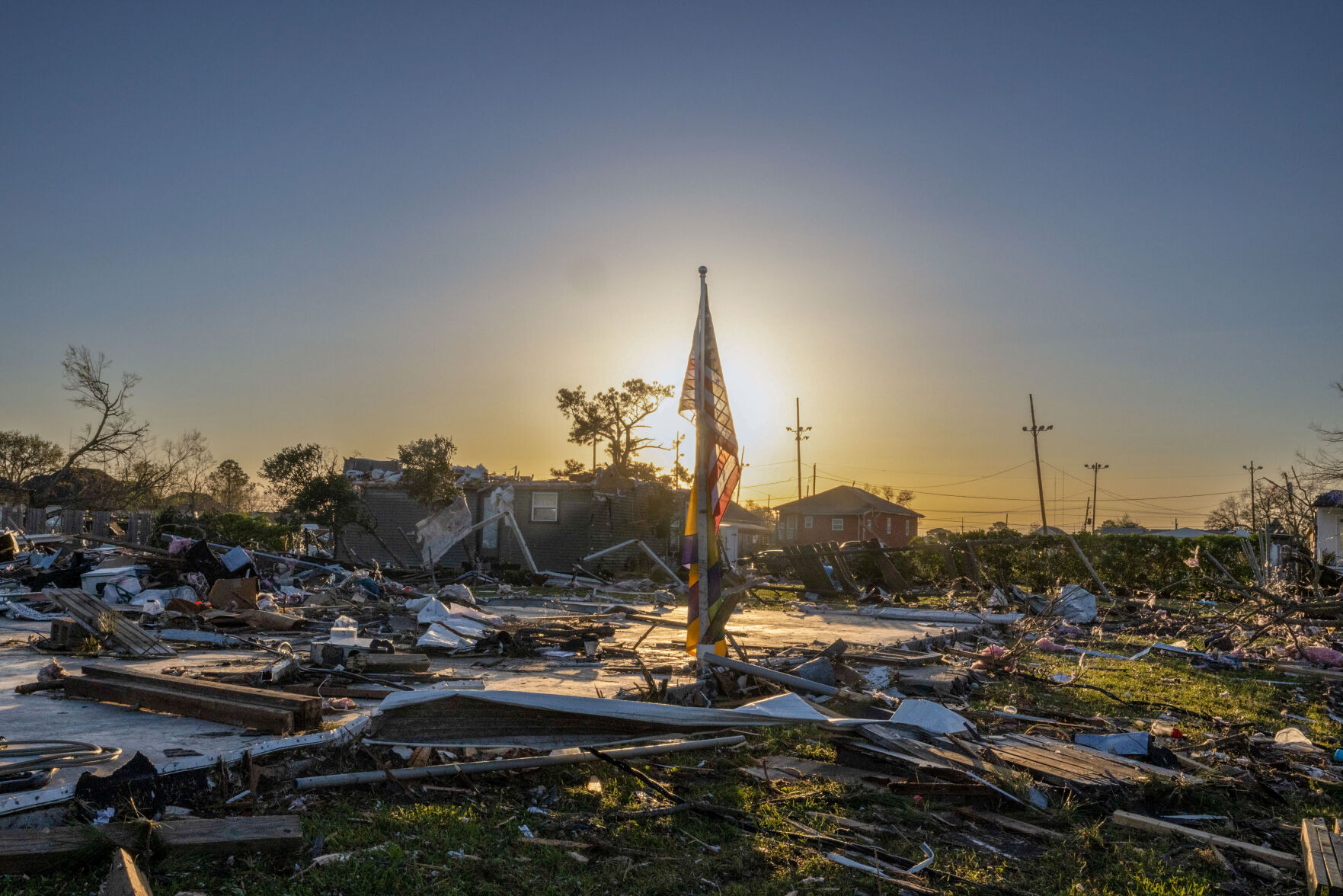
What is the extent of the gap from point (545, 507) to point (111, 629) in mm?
21647

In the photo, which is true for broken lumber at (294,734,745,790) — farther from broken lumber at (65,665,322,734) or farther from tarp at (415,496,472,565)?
tarp at (415,496,472,565)

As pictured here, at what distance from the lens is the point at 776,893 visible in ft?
11.3

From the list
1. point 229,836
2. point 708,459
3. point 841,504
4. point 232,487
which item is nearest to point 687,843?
point 229,836

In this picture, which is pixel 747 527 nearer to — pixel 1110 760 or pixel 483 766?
pixel 1110 760

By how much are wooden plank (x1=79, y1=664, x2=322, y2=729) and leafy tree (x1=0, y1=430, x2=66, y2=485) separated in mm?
37087

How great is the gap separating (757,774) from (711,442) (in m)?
3.47

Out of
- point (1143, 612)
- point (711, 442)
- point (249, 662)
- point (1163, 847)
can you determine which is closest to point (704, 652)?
point (711, 442)

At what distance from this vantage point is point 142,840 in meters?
3.35

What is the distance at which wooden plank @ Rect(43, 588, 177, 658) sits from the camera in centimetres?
916

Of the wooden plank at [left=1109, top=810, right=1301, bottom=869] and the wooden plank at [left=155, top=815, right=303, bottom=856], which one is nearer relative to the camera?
the wooden plank at [left=155, top=815, right=303, bottom=856]

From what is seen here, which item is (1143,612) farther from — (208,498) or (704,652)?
(208,498)

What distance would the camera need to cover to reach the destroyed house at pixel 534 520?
30.5 metres

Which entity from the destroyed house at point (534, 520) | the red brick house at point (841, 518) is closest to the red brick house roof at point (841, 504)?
the red brick house at point (841, 518)

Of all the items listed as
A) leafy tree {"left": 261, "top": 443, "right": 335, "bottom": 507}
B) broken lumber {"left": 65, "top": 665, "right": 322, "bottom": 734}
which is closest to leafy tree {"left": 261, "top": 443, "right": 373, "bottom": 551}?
leafy tree {"left": 261, "top": 443, "right": 335, "bottom": 507}
